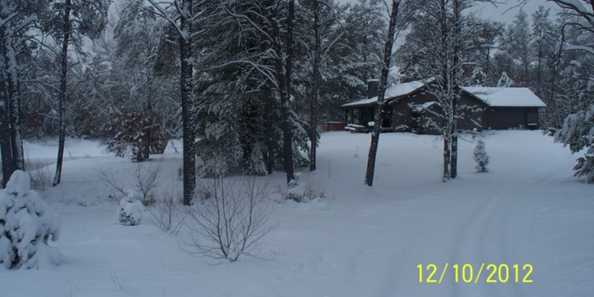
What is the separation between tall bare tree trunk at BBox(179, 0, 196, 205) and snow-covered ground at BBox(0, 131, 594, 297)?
7.76 feet

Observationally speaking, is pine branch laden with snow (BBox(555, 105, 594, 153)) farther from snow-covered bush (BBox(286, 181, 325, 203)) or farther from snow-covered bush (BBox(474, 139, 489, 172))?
snow-covered bush (BBox(286, 181, 325, 203))

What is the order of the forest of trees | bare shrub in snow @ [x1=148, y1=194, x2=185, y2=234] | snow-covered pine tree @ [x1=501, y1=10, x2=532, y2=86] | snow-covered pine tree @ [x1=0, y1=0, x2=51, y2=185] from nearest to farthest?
bare shrub in snow @ [x1=148, y1=194, x2=185, y2=234] → snow-covered pine tree @ [x1=0, y1=0, x2=51, y2=185] → the forest of trees → snow-covered pine tree @ [x1=501, y1=10, x2=532, y2=86]

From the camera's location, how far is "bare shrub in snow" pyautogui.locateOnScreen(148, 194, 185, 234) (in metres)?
8.32

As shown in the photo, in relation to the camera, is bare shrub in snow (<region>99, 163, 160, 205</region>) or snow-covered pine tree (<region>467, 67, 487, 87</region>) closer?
bare shrub in snow (<region>99, 163, 160, 205</region>)

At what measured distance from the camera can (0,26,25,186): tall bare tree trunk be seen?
12180 mm

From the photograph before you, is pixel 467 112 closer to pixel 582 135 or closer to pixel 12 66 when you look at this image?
pixel 582 135

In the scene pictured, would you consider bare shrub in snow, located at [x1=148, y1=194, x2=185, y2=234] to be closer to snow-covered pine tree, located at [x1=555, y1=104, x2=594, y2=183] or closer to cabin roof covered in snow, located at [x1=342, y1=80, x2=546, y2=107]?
→ snow-covered pine tree, located at [x1=555, y1=104, x2=594, y2=183]

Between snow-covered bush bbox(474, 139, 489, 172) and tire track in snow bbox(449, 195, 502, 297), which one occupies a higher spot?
snow-covered bush bbox(474, 139, 489, 172)

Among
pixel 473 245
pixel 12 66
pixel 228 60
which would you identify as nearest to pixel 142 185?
pixel 12 66

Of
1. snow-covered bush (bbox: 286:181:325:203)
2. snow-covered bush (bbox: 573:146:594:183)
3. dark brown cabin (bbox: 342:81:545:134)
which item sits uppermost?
dark brown cabin (bbox: 342:81:545:134)

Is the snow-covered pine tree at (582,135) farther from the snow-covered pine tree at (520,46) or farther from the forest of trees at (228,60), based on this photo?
the snow-covered pine tree at (520,46)

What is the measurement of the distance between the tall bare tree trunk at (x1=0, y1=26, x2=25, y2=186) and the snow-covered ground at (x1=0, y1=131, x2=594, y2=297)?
5.94ft

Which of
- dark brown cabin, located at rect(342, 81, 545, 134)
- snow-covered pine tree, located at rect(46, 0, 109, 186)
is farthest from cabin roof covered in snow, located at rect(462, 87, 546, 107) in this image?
snow-covered pine tree, located at rect(46, 0, 109, 186)

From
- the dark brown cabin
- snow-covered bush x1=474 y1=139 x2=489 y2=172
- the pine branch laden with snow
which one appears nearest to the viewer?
the pine branch laden with snow
